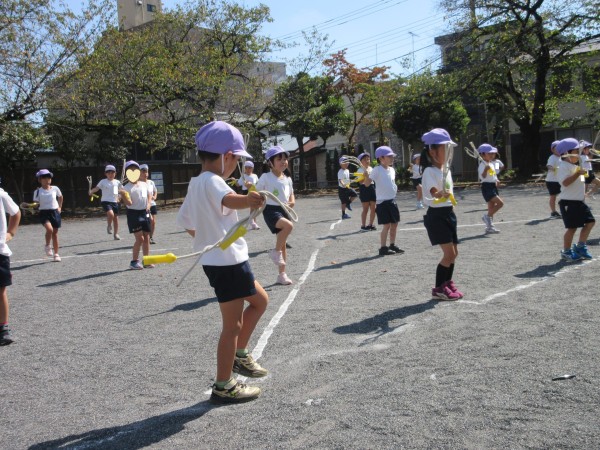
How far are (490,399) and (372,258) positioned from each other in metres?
6.29

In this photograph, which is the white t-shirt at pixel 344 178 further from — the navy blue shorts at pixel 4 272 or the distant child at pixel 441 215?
the navy blue shorts at pixel 4 272

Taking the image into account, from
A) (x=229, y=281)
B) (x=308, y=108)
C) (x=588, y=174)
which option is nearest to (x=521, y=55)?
(x=308, y=108)

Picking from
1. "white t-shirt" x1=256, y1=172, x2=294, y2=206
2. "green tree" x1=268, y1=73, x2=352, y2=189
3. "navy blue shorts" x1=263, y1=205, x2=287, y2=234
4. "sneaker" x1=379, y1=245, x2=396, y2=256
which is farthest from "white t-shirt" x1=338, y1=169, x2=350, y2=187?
"green tree" x1=268, y1=73, x2=352, y2=189

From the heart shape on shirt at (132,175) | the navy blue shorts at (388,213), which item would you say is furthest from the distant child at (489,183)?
the heart shape on shirt at (132,175)

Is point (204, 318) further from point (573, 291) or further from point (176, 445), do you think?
point (573, 291)

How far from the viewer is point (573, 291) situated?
6.30 m

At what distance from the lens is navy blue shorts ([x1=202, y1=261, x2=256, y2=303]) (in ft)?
12.6

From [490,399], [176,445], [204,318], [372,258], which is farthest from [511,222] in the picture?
[176,445]

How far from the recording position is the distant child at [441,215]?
6.40 m

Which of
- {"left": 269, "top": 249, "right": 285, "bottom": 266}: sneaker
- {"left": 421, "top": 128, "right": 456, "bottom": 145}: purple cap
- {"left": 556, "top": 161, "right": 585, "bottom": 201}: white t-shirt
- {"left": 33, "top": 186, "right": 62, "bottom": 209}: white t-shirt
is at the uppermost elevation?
{"left": 421, "top": 128, "right": 456, "bottom": 145}: purple cap

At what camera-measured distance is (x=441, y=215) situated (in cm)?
650

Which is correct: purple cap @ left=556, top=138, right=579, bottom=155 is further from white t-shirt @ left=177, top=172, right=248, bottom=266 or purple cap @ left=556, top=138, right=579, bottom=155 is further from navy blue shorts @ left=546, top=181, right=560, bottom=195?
white t-shirt @ left=177, top=172, right=248, bottom=266

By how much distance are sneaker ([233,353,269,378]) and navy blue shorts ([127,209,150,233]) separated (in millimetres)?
6660

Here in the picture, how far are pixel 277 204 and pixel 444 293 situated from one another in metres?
3.25
